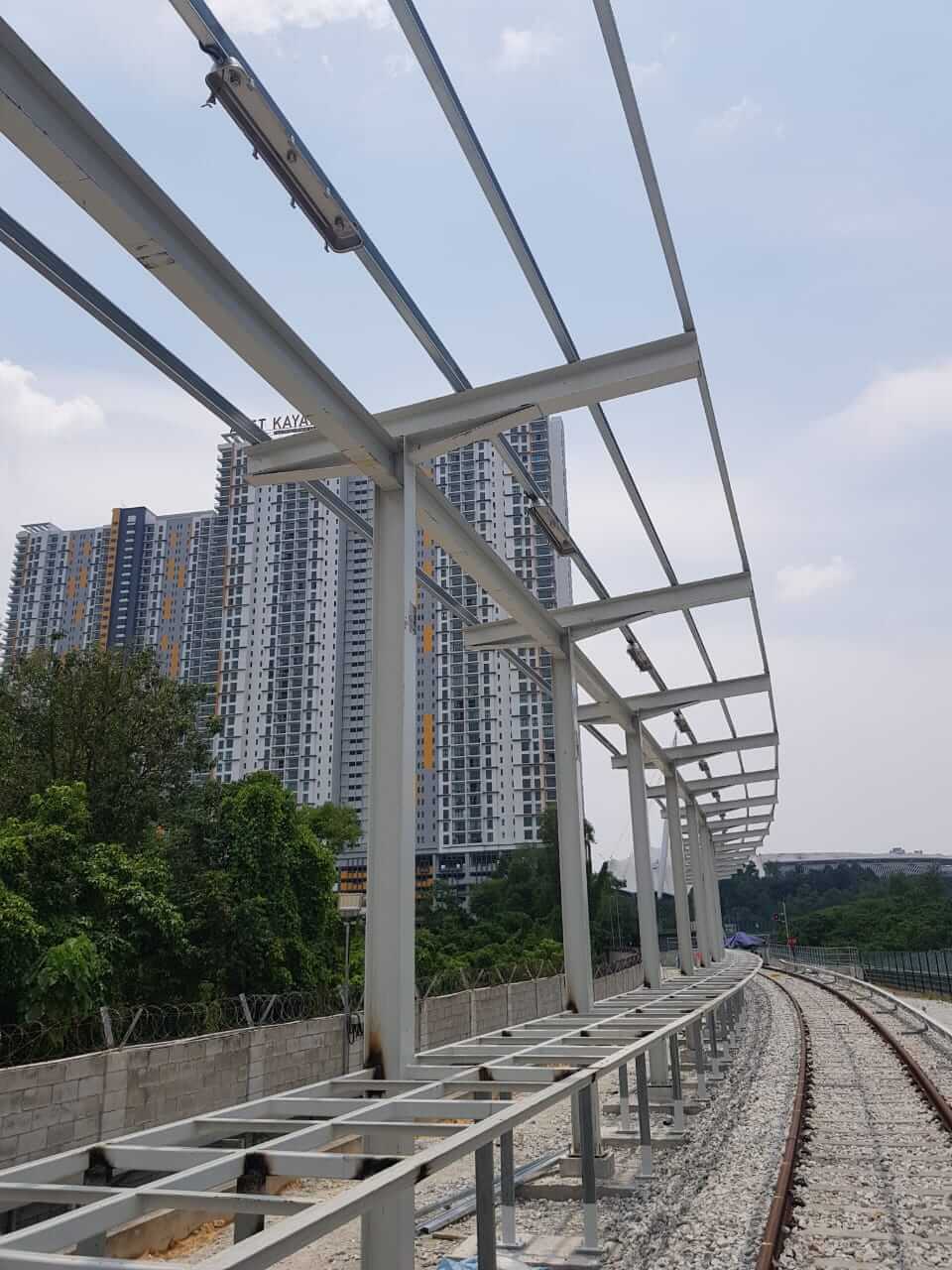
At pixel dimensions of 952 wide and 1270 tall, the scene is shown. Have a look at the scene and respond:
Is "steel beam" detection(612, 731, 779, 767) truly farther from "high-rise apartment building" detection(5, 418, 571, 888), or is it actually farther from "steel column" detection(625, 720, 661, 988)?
"high-rise apartment building" detection(5, 418, 571, 888)

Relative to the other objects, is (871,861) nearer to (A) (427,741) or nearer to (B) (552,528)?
(A) (427,741)

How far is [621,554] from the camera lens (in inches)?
397

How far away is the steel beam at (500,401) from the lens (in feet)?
21.5

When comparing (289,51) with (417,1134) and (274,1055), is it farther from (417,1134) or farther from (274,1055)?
(274,1055)

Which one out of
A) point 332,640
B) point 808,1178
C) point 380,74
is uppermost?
point 332,640

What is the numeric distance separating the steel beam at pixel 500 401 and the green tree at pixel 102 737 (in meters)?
15.5

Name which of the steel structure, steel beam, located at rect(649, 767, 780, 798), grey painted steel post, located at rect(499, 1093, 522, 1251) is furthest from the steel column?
steel beam, located at rect(649, 767, 780, 798)

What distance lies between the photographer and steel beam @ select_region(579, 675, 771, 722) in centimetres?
1395

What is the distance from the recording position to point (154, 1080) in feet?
31.8

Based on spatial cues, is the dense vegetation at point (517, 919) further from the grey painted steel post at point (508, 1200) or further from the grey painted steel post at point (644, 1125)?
the grey painted steel post at point (508, 1200)

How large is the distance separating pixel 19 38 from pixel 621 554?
24.3ft

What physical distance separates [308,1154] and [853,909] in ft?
222

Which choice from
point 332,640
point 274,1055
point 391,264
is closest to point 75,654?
point 274,1055

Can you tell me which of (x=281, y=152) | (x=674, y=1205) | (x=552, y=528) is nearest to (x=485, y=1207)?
(x=674, y=1205)
